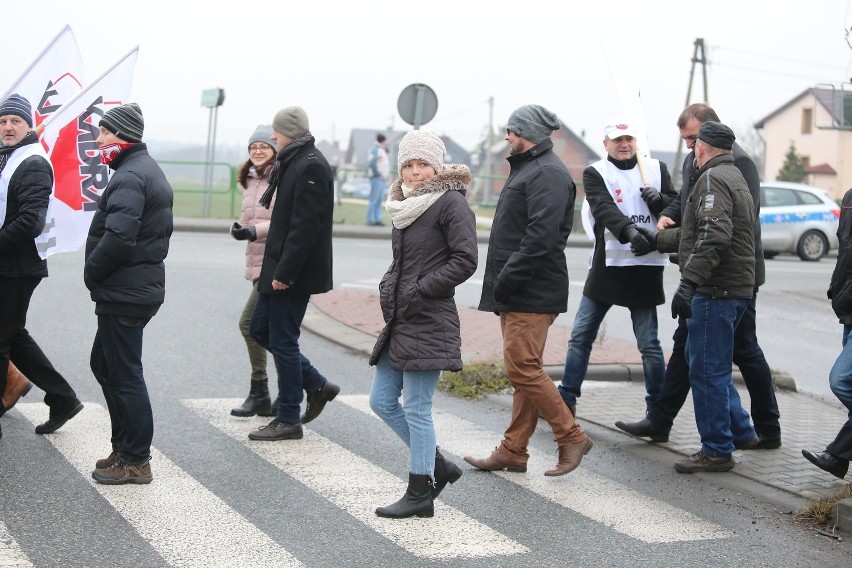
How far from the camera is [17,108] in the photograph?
625 centimetres

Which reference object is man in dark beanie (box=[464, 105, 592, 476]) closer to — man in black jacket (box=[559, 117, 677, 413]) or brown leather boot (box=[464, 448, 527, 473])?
brown leather boot (box=[464, 448, 527, 473])

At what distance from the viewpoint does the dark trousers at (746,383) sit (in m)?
6.82

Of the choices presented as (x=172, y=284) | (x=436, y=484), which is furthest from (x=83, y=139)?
(x=172, y=284)

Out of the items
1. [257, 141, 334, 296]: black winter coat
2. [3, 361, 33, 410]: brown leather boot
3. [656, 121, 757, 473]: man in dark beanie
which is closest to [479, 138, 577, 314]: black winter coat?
[656, 121, 757, 473]: man in dark beanie

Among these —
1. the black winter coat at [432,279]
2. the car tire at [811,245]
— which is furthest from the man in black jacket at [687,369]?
the car tire at [811,245]

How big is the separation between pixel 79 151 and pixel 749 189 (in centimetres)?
394

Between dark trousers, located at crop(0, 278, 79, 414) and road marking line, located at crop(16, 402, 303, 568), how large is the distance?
8.9 inches

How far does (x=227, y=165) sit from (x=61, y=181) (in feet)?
66.9

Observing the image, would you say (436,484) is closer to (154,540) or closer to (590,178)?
(154,540)

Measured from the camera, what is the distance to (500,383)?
845 cm

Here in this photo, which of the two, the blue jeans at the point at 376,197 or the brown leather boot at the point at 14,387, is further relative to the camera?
the blue jeans at the point at 376,197

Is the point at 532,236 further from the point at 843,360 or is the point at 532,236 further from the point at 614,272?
the point at 843,360

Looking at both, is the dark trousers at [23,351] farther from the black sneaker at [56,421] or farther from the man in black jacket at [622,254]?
the man in black jacket at [622,254]

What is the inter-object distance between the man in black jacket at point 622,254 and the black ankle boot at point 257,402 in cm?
191
